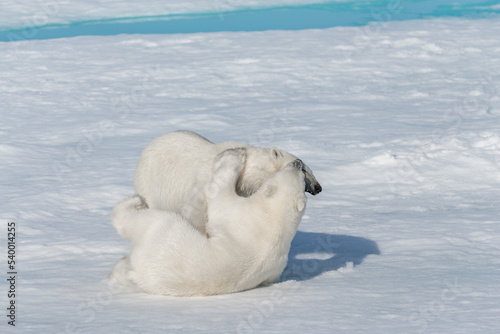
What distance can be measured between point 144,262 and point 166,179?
736 mm

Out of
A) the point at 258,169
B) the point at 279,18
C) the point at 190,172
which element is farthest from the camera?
the point at 279,18

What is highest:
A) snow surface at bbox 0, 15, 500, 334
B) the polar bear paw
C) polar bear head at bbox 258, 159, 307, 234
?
the polar bear paw

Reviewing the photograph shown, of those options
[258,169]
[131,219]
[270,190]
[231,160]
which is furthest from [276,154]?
[131,219]

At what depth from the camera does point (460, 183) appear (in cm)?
550

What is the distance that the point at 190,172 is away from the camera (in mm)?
3586

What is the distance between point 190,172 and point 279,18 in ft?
49.5

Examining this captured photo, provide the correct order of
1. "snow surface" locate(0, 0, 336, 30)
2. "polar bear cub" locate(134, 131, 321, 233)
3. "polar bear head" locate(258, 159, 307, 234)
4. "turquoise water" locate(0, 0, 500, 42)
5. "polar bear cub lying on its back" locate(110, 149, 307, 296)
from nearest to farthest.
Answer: "polar bear cub lying on its back" locate(110, 149, 307, 296)
"polar bear head" locate(258, 159, 307, 234)
"polar bear cub" locate(134, 131, 321, 233)
"turquoise water" locate(0, 0, 500, 42)
"snow surface" locate(0, 0, 336, 30)

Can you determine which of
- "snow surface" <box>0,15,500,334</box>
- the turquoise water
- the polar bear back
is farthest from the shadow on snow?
the turquoise water

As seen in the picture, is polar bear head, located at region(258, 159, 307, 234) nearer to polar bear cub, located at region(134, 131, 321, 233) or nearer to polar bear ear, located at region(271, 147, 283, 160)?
polar bear cub, located at region(134, 131, 321, 233)

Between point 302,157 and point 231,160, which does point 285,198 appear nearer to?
point 231,160

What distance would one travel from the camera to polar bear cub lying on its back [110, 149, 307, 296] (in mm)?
2984

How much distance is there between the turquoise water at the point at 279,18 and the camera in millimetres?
16484

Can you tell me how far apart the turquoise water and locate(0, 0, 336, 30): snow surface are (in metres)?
0.21

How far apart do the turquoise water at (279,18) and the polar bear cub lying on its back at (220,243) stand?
12.6m
